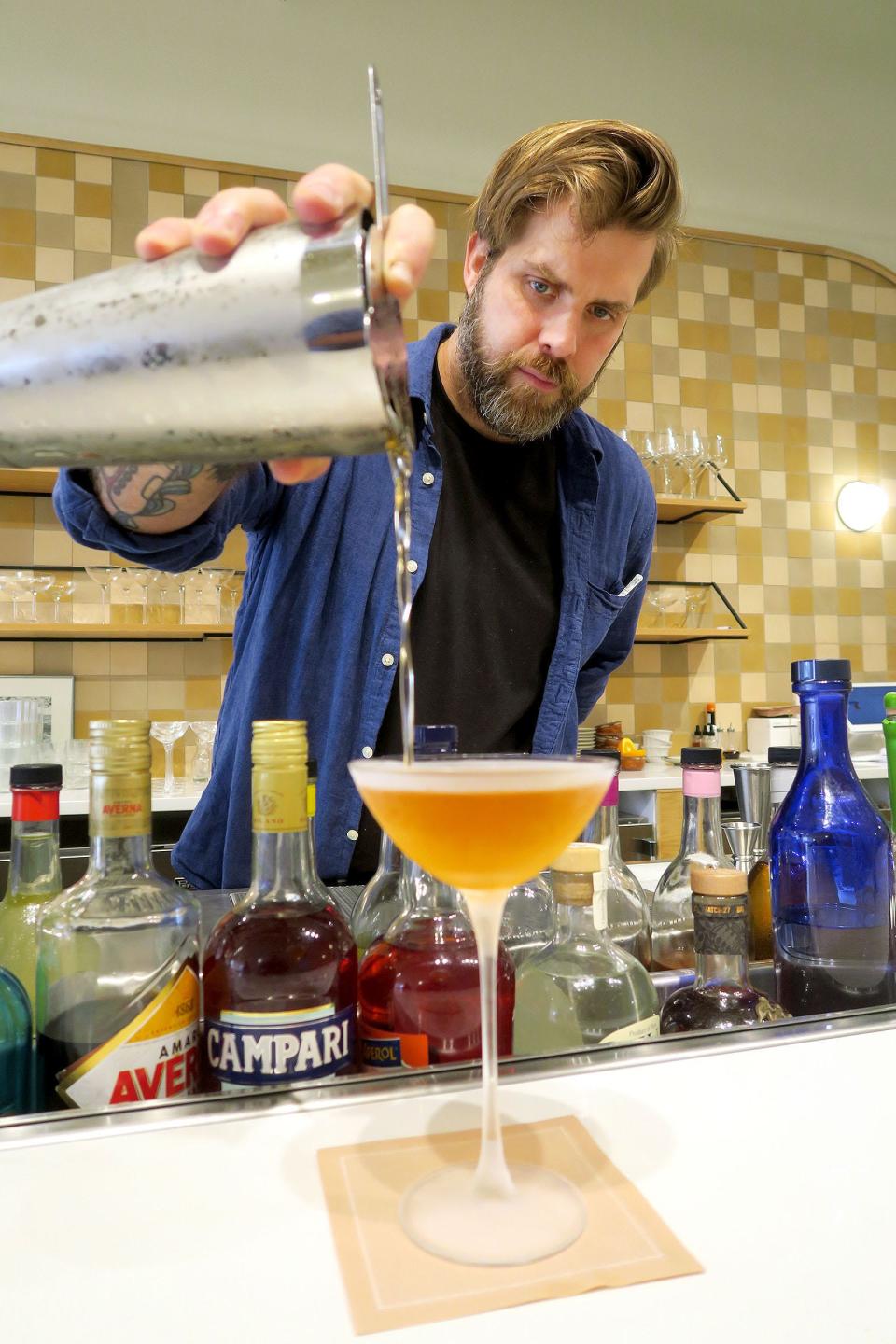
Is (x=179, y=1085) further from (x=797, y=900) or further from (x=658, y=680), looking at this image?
(x=658, y=680)

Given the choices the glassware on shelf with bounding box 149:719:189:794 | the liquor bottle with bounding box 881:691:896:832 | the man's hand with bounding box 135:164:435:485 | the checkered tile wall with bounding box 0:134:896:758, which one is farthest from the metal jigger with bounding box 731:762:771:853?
the checkered tile wall with bounding box 0:134:896:758

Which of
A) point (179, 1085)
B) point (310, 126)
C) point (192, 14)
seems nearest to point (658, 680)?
point (310, 126)

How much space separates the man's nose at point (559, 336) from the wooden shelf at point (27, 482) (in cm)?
200

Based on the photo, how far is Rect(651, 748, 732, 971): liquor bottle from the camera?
2.43ft

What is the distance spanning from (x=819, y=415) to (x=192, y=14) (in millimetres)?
2995

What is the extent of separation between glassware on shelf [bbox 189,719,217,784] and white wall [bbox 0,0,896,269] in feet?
6.98

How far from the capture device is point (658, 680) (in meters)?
3.75

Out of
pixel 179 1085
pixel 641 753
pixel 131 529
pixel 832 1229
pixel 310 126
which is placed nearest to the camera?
pixel 832 1229

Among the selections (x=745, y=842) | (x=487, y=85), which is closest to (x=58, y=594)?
(x=487, y=85)

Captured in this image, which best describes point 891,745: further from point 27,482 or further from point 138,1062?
point 27,482

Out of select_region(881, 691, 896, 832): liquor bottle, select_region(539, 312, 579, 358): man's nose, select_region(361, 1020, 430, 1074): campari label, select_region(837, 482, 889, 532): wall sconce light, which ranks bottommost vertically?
select_region(361, 1020, 430, 1074): campari label

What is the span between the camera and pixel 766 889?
2.66 ft

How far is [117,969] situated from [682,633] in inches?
126

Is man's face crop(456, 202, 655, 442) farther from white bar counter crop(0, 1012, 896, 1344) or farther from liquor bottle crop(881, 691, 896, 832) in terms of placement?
white bar counter crop(0, 1012, 896, 1344)
